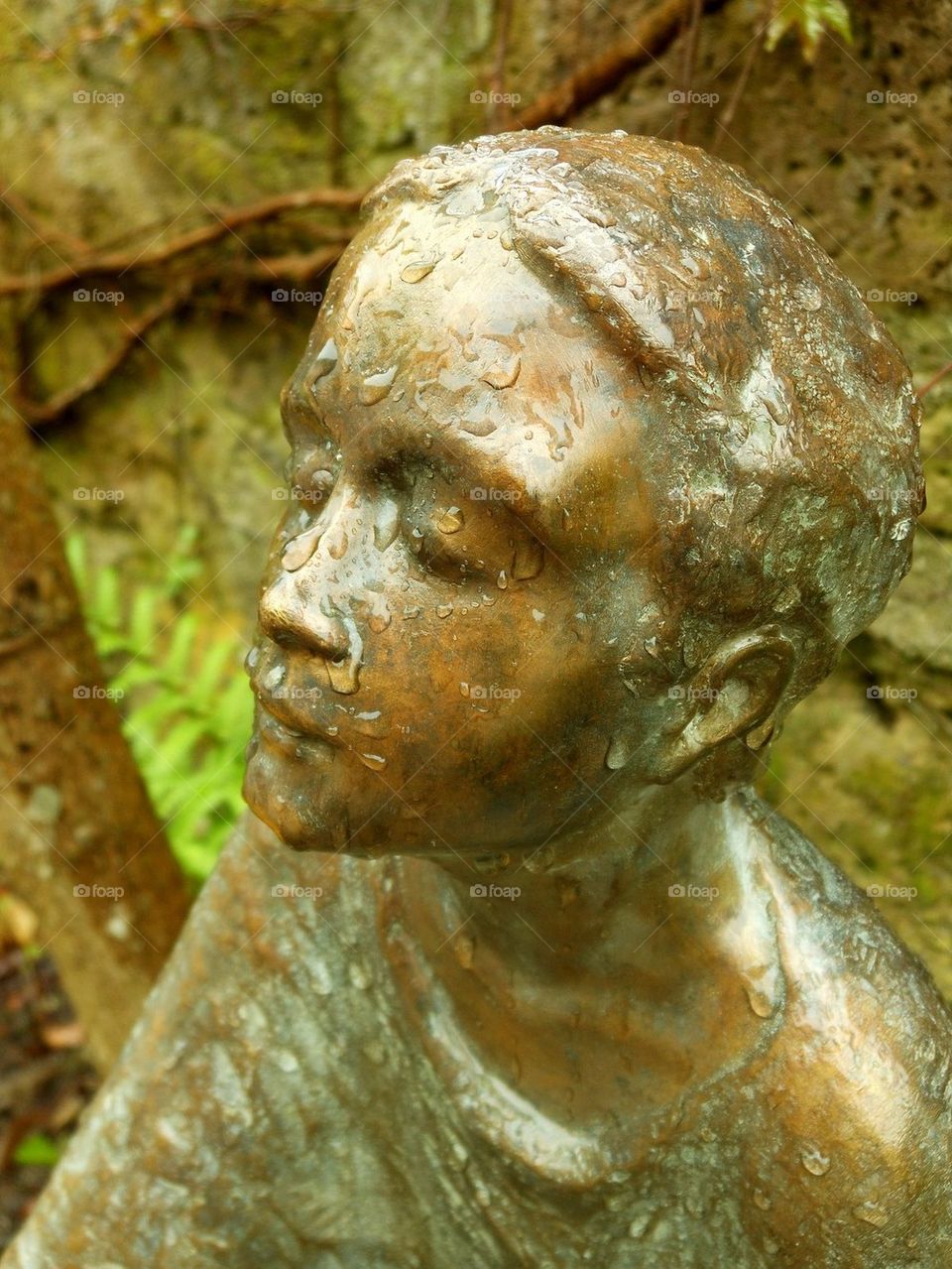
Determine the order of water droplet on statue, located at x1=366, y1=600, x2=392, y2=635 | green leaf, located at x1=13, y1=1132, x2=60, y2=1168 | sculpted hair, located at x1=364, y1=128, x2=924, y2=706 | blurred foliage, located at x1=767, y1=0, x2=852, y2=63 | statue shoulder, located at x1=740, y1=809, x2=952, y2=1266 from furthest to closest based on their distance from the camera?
green leaf, located at x1=13, y1=1132, x2=60, y2=1168 < blurred foliage, located at x1=767, y1=0, x2=852, y2=63 < statue shoulder, located at x1=740, y1=809, x2=952, y2=1266 < water droplet on statue, located at x1=366, y1=600, x2=392, y2=635 < sculpted hair, located at x1=364, y1=128, x2=924, y2=706

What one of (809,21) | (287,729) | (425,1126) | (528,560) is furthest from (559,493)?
(809,21)

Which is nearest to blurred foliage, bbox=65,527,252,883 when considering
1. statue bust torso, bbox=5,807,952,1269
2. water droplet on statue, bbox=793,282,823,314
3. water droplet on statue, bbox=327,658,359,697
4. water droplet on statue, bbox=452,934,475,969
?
statue bust torso, bbox=5,807,952,1269

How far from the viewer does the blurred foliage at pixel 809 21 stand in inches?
93.2

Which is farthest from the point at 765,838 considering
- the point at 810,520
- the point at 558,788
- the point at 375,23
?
the point at 375,23

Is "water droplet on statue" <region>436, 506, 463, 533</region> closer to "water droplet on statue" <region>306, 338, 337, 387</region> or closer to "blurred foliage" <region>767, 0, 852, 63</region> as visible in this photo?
"water droplet on statue" <region>306, 338, 337, 387</region>

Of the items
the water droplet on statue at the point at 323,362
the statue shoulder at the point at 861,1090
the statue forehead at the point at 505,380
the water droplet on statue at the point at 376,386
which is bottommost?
the statue shoulder at the point at 861,1090

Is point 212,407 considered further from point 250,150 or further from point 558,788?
point 558,788

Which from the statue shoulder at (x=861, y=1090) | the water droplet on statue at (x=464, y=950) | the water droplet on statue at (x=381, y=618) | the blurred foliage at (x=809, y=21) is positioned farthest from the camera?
the blurred foliage at (x=809, y=21)

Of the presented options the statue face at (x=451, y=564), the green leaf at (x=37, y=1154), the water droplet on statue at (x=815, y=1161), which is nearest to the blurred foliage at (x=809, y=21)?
the statue face at (x=451, y=564)

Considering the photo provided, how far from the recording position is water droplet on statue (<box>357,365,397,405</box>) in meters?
1.39

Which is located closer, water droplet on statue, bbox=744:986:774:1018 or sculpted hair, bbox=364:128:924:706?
sculpted hair, bbox=364:128:924:706

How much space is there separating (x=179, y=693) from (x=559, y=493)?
3214mm

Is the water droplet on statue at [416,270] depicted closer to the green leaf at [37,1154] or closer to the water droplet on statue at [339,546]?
the water droplet on statue at [339,546]

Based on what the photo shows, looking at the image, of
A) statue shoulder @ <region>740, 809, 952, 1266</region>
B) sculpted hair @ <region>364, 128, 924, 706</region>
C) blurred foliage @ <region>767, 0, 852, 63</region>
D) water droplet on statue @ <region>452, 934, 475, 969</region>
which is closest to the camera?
sculpted hair @ <region>364, 128, 924, 706</region>
